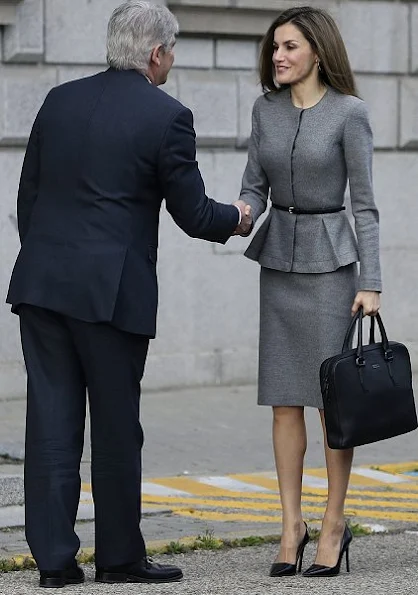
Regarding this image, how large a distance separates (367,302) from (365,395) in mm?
329

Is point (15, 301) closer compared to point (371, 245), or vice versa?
point (15, 301)

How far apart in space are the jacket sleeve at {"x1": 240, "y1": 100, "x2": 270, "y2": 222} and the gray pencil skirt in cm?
24

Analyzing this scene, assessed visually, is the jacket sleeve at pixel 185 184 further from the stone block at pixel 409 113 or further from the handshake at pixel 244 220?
the stone block at pixel 409 113

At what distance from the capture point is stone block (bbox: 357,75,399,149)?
10.9 m

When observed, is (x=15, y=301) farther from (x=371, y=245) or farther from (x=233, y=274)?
(x=233, y=274)

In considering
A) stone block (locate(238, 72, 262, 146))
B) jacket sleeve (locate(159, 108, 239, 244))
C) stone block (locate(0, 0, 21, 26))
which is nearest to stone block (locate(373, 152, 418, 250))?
stone block (locate(238, 72, 262, 146))

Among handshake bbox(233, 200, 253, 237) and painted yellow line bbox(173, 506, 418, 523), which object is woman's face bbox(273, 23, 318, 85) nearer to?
handshake bbox(233, 200, 253, 237)

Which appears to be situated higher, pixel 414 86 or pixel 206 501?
pixel 414 86

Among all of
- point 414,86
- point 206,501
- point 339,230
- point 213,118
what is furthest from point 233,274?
point 339,230

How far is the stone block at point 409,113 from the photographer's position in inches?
434

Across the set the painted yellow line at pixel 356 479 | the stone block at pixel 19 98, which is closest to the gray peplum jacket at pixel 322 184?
the painted yellow line at pixel 356 479

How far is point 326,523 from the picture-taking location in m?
5.47

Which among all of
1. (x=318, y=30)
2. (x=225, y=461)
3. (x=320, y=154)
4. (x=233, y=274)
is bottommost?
(x=225, y=461)

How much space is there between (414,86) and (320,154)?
5794 mm
